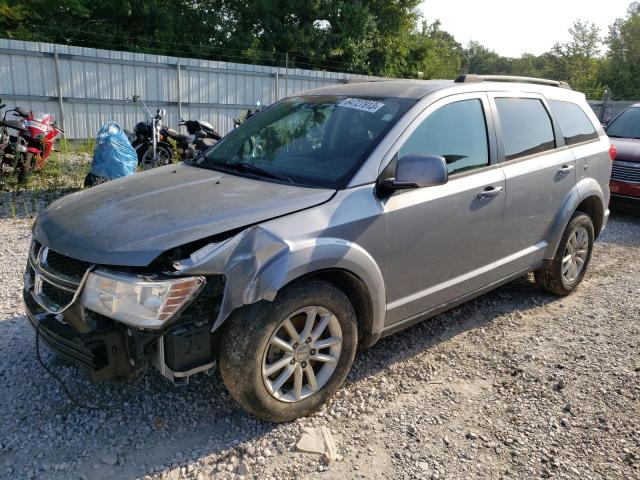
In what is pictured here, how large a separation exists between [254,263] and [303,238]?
0.31 m

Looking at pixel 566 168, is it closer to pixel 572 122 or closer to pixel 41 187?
pixel 572 122

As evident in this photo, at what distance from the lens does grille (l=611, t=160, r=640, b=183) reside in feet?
26.5

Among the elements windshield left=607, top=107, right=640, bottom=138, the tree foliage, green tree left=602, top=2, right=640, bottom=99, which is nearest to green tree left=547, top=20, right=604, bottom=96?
green tree left=602, top=2, right=640, bottom=99

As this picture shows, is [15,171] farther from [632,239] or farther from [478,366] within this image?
[632,239]

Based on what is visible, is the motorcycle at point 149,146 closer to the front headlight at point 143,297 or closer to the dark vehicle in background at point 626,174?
the front headlight at point 143,297

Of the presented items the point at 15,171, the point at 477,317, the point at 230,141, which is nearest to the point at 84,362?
the point at 230,141

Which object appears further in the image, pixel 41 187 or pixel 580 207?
pixel 41 187

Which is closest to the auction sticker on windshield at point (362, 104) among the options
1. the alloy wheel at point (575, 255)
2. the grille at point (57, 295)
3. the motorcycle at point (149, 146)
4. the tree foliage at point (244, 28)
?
the grille at point (57, 295)

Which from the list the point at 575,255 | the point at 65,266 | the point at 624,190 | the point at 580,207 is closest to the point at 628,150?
the point at 624,190

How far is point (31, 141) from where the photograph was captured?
26.4 feet

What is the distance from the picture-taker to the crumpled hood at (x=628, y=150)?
8.16 m

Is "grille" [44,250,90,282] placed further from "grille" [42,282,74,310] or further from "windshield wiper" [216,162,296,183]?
"windshield wiper" [216,162,296,183]

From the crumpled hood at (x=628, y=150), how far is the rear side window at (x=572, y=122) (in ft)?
12.4

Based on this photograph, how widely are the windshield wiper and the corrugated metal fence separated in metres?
10.5
